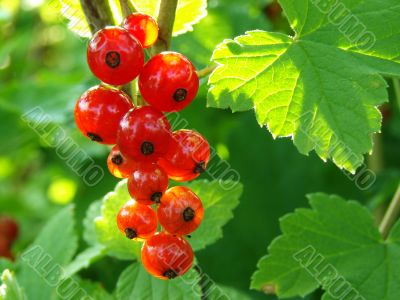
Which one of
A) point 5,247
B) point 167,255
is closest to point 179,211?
point 167,255

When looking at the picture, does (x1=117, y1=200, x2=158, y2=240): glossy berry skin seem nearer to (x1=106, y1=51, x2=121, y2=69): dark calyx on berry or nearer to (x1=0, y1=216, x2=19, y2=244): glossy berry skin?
(x1=106, y1=51, x2=121, y2=69): dark calyx on berry

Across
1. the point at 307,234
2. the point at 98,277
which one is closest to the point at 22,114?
the point at 98,277

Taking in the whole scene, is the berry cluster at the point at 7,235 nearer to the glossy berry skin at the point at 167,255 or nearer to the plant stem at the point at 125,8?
the glossy berry skin at the point at 167,255

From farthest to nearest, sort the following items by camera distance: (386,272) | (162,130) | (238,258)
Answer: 1. (238,258)
2. (386,272)
3. (162,130)

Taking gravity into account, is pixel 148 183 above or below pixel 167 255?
above

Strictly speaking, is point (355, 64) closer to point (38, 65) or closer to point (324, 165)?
point (324, 165)

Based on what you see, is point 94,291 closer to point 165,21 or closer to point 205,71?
point 205,71

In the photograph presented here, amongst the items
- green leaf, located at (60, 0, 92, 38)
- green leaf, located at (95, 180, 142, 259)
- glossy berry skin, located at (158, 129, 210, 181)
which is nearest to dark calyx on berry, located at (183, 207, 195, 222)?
glossy berry skin, located at (158, 129, 210, 181)

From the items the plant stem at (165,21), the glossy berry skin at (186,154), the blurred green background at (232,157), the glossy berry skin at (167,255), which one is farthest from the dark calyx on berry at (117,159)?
the blurred green background at (232,157)
